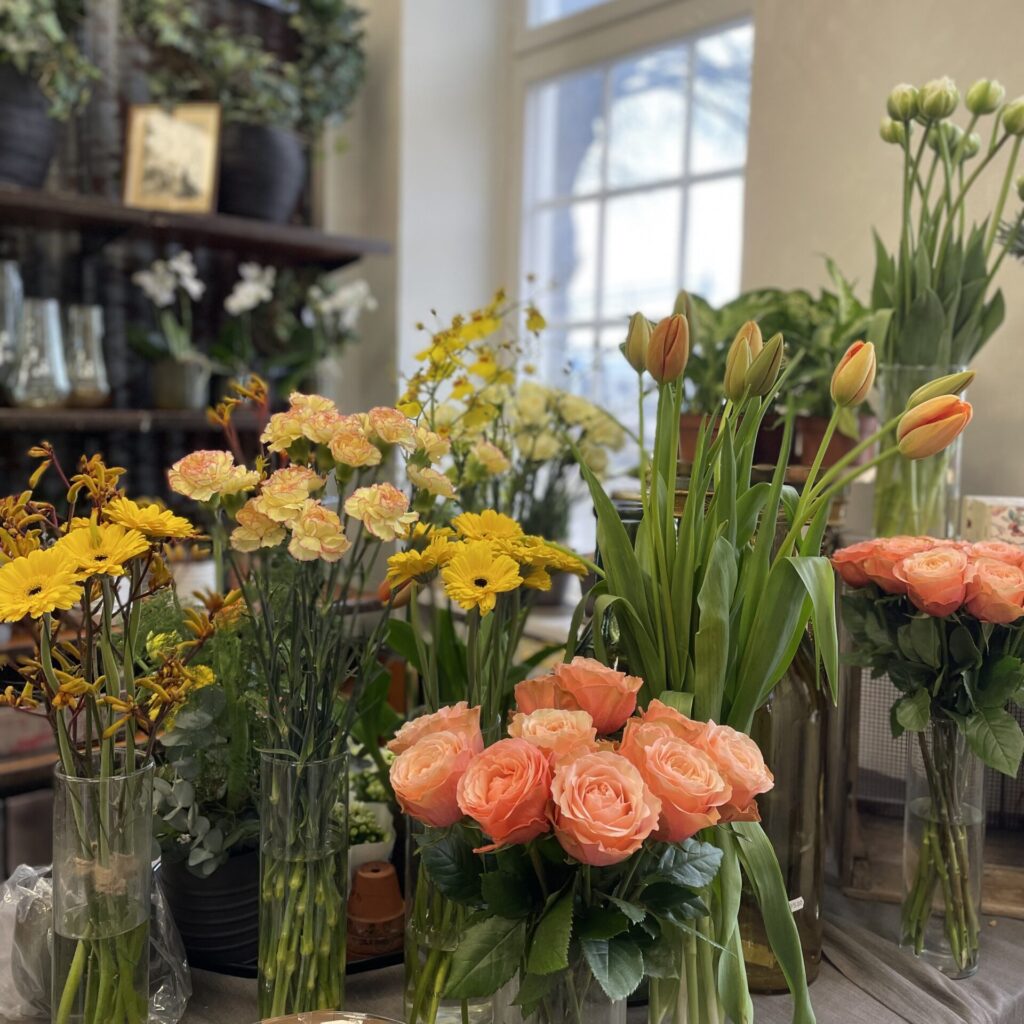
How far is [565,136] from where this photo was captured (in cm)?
259

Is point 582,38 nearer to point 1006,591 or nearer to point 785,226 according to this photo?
point 785,226

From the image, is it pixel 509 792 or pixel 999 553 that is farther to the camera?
pixel 999 553

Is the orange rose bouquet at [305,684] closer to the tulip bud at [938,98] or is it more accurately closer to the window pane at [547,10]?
the tulip bud at [938,98]

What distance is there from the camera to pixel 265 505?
63 centimetres

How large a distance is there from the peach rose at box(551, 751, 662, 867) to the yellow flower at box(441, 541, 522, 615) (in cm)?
15

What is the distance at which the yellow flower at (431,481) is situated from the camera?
0.71 m

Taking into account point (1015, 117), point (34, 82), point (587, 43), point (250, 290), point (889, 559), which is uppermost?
point (587, 43)

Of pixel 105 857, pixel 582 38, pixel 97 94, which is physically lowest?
pixel 105 857

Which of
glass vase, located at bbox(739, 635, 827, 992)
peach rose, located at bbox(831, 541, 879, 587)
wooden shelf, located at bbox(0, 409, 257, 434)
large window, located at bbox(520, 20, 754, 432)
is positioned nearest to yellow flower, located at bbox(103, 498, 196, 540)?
glass vase, located at bbox(739, 635, 827, 992)

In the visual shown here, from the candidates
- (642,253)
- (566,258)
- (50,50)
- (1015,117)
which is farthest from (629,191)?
(1015,117)

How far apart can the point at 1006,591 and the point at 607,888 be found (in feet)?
1.33

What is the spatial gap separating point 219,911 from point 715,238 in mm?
1841

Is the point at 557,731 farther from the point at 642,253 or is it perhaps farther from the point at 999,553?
the point at 642,253

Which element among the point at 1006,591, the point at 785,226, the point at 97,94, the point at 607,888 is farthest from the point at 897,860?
the point at 97,94
